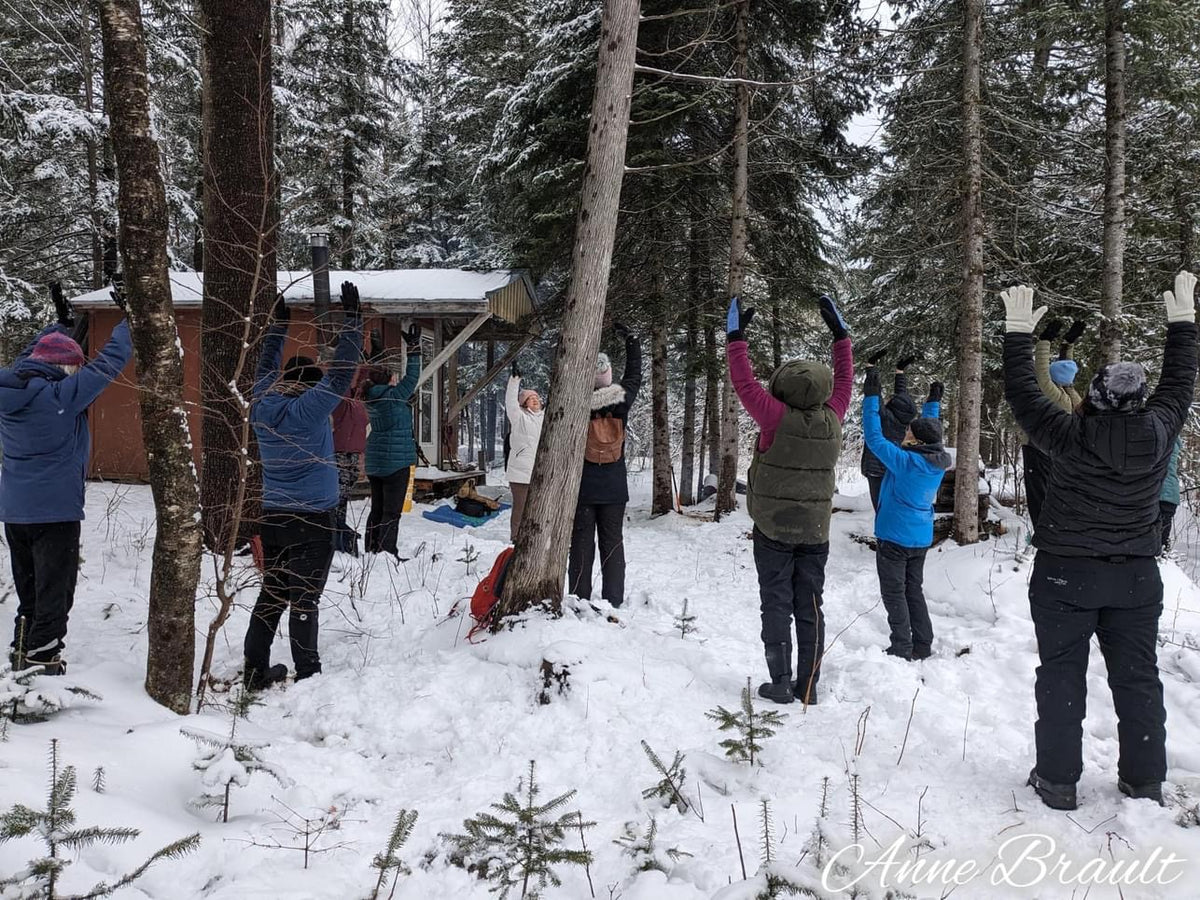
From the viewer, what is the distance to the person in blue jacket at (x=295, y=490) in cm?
383

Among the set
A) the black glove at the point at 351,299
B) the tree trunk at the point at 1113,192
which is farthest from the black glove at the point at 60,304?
the tree trunk at the point at 1113,192

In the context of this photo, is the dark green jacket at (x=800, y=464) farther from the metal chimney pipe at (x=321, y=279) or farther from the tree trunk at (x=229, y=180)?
the tree trunk at (x=229, y=180)

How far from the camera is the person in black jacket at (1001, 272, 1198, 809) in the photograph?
2809 millimetres

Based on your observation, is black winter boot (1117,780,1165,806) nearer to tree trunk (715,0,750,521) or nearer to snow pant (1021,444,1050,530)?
snow pant (1021,444,1050,530)

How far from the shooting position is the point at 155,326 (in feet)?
10.1

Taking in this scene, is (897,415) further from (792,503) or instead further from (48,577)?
(48,577)

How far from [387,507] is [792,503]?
178 inches

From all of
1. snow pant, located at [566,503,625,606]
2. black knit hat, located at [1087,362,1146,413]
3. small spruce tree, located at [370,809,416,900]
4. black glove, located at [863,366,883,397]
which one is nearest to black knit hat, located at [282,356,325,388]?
snow pant, located at [566,503,625,606]

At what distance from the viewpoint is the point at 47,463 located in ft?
12.0

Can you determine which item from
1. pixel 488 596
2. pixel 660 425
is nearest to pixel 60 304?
pixel 488 596

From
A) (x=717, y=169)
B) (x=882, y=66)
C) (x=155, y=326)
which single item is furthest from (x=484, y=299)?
(x=155, y=326)

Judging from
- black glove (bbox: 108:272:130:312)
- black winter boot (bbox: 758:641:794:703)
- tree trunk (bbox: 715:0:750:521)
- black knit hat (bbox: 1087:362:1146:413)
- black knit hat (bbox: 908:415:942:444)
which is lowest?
black winter boot (bbox: 758:641:794:703)

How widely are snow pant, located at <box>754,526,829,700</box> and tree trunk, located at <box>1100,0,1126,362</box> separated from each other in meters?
7.13

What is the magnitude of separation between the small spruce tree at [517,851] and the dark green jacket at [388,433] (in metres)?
4.82
